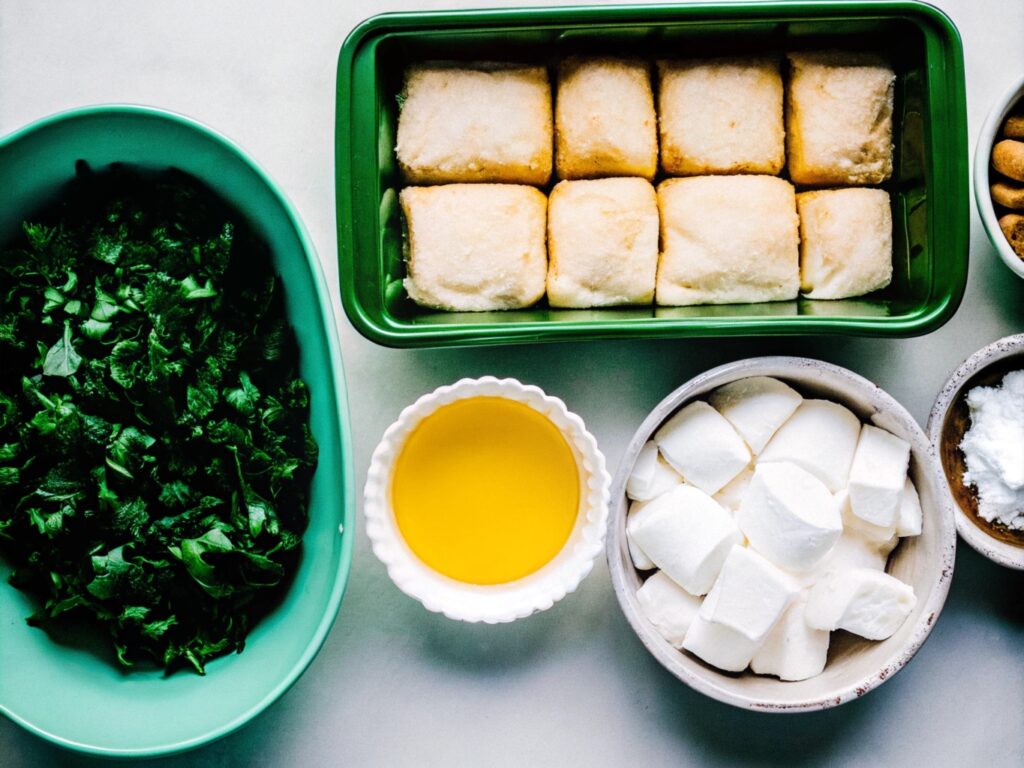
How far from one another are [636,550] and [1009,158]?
79 centimetres

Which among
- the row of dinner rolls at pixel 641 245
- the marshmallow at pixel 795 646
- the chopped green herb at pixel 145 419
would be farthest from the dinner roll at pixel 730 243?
the chopped green herb at pixel 145 419

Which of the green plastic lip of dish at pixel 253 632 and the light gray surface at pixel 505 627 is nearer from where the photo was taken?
the green plastic lip of dish at pixel 253 632

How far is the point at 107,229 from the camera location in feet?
4.25

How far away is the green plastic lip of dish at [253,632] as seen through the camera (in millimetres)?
1259

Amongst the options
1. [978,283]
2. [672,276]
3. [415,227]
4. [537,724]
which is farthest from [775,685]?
[415,227]

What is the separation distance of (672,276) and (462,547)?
52 centimetres

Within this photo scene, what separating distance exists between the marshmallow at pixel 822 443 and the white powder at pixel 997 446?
7.5 inches

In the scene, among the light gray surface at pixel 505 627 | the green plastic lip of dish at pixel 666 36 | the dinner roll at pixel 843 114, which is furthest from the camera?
the light gray surface at pixel 505 627

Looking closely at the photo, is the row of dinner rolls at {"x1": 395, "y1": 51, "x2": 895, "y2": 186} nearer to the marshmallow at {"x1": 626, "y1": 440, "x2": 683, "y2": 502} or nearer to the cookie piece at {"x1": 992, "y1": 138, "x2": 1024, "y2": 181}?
the cookie piece at {"x1": 992, "y1": 138, "x2": 1024, "y2": 181}

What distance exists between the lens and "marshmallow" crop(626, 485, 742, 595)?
1266mm

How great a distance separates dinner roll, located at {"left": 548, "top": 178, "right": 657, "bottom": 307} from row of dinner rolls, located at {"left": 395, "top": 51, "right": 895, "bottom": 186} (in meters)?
0.06

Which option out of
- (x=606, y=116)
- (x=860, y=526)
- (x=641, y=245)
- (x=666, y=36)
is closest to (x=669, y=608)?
(x=860, y=526)

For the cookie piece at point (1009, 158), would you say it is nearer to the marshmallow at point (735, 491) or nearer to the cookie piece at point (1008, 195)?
the cookie piece at point (1008, 195)

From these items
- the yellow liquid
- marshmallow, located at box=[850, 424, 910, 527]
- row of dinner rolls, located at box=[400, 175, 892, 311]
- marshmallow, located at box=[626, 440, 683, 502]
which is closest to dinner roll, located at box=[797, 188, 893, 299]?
row of dinner rolls, located at box=[400, 175, 892, 311]
